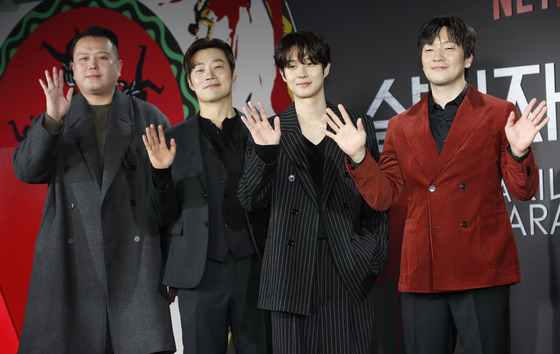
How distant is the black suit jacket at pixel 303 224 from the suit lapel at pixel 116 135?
0.75 metres

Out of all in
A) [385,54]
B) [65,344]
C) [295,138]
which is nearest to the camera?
[295,138]

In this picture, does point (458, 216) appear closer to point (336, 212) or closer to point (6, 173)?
point (336, 212)

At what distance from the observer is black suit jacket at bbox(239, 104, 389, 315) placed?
2.67 meters

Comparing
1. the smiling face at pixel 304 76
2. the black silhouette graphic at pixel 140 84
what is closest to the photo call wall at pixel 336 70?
the black silhouette graphic at pixel 140 84

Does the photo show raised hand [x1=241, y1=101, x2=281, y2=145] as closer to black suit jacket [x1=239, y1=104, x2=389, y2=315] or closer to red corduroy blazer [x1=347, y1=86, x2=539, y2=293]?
black suit jacket [x1=239, y1=104, x2=389, y2=315]

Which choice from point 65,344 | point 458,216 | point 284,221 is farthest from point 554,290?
point 65,344

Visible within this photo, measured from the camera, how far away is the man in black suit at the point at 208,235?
2857mm

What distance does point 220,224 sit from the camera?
295 centimetres

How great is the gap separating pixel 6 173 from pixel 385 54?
9.49ft

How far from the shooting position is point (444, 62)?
9.03ft

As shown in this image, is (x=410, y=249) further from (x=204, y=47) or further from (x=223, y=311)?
(x=204, y=47)

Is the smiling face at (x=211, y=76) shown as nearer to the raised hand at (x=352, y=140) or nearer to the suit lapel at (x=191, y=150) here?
the suit lapel at (x=191, y=150)

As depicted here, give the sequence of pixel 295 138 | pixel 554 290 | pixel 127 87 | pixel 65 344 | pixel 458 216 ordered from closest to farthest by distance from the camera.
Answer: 1. pixel 458 216
2. pixel 295 138
3. pixel 65 344
4. pixel 554 290
5. pixel 127 87

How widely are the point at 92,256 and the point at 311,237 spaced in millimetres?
1182
